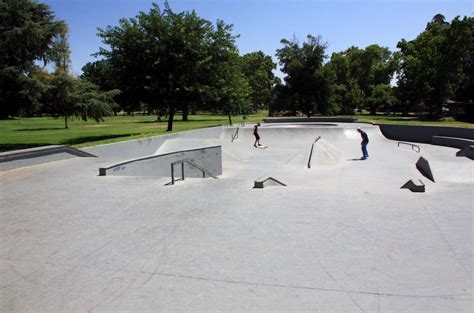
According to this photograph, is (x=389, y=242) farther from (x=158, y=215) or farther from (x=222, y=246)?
(x=158, y=215)

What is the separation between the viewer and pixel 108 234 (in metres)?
5.23

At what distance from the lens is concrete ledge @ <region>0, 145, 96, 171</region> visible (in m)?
10.2

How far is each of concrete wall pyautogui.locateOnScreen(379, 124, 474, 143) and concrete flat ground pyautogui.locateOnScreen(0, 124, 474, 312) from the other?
64.5 feet

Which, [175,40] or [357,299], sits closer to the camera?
[357,299]

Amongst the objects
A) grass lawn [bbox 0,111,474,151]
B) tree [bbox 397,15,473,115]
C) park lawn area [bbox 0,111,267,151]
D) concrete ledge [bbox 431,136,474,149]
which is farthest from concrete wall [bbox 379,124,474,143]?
tree [bbox 397,15,473,115]

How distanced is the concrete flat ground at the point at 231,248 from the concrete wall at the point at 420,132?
19.7 meters

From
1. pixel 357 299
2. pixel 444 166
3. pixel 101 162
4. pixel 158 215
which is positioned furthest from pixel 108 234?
pixel 444 166

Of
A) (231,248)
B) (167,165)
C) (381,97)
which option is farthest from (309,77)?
(231,248)

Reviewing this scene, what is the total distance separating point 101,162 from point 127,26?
12528 mm

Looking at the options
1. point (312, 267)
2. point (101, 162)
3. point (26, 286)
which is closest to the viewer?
point (26, 286)

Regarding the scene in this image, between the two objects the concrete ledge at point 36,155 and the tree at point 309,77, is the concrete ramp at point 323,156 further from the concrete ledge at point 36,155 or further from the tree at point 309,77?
the tree at point 309,77

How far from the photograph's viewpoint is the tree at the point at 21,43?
12.3 meters

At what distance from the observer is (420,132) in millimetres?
28672

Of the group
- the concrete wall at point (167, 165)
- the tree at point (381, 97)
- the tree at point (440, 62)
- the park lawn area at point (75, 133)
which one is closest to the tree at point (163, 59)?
the park lawn area at point (75, 133)
